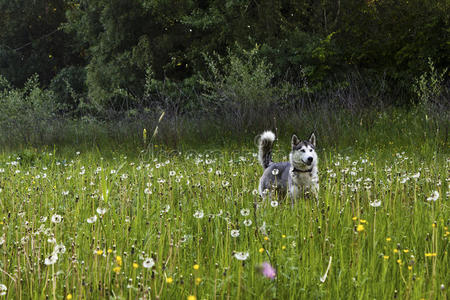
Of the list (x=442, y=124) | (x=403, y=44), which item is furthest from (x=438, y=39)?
(x=442, y=124)

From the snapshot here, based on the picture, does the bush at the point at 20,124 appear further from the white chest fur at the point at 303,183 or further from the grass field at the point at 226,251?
the white chest fur at the point at 303,183

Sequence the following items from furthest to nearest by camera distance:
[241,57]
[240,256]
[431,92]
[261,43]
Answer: [261,43], [241,57], [431,92], [240,256]

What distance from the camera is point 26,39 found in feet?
107

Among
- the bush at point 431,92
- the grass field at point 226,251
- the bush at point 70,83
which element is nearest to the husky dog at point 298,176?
the grass field at point 226,251

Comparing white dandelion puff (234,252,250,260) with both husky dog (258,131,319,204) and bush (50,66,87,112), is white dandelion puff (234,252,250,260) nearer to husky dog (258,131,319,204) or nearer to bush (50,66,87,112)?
husky dog (258,131,319,204)

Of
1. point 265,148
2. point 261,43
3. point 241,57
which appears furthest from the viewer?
point 261,43

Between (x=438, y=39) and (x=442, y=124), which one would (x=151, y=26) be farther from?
(x=442, y=124)

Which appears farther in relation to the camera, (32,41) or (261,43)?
(32,41)

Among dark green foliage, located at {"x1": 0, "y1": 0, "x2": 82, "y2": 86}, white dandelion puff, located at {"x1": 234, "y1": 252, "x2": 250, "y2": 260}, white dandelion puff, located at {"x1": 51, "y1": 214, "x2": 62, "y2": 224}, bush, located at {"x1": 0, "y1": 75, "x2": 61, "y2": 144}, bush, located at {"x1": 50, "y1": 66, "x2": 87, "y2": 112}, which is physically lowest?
bush, located at {"x1": 0, "y1": 75, "x2": 61, "y2": 144}

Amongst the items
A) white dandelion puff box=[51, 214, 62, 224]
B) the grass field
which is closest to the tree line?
the grass field

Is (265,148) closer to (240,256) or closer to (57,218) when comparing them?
(57,218)

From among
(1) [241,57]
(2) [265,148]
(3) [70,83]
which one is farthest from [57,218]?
(3) [70,83]

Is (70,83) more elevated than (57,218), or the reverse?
(70,83)

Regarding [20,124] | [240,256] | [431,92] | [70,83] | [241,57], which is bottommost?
[20,124]
